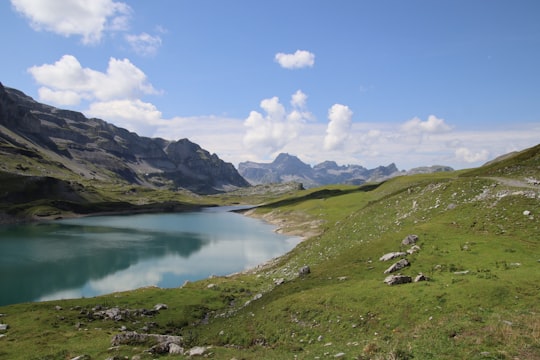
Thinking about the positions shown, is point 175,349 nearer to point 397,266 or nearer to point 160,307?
point 160,307

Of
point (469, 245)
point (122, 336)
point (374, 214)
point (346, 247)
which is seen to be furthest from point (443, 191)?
point (122, 336)

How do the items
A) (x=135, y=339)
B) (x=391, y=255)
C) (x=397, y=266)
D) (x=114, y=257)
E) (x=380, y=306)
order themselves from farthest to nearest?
(x=114, y=257), (x=391, y=255), (x=397, y=266), (x=135, y=339), (x=380, y=306)

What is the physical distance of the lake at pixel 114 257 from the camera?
7175 centimetres

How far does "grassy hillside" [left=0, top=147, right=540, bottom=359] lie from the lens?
62.1 feet

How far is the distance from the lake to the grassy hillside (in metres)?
26.9

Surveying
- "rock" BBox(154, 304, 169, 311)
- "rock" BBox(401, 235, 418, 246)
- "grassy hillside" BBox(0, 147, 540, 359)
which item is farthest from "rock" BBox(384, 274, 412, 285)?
"rock" BBox(154, 304, 169, 311)

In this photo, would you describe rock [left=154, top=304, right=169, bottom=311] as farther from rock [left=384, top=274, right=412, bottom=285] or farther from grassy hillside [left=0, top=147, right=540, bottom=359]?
rock [left=384, top=274, right=412, bottom=285]

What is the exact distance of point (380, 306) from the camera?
85.1 feet

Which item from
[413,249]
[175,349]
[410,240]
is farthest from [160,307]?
[410,240]

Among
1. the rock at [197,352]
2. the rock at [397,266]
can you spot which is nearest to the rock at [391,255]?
the rock at [397,266]

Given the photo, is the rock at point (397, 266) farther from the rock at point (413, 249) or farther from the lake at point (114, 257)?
the lake at point (114, 257)

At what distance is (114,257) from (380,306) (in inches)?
3722

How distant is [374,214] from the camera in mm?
66812

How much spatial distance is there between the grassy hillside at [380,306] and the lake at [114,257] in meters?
26.9
